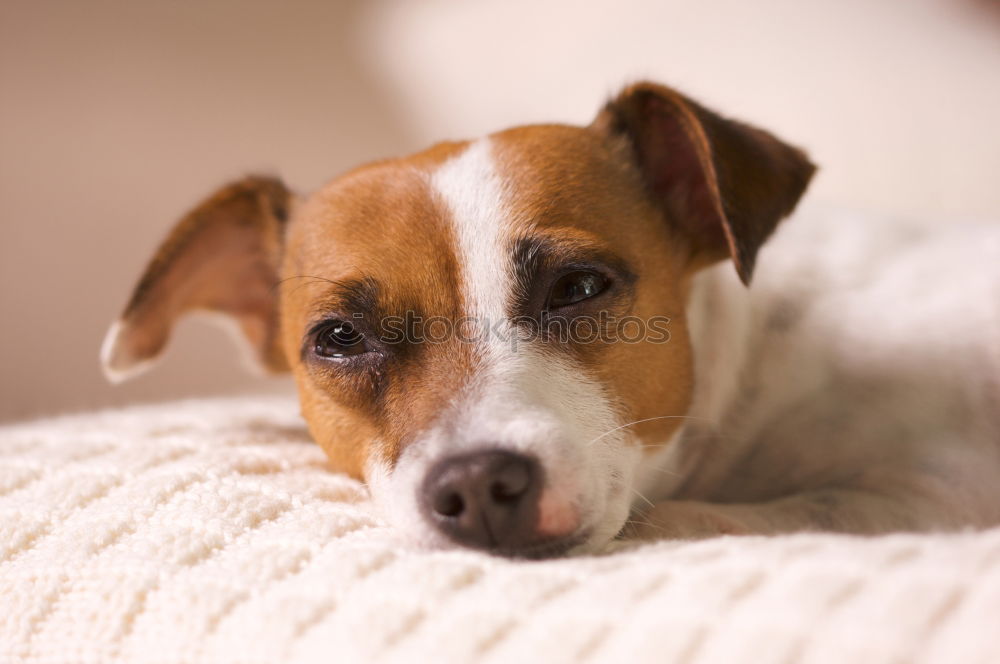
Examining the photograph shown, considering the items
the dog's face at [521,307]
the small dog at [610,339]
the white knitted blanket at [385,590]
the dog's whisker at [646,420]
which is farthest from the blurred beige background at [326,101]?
the white knitted blanket at [385,590]

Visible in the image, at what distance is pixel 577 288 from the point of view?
62.9 inches

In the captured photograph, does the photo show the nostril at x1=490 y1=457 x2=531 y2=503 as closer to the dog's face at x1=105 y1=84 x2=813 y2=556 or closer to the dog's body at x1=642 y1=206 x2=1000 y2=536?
the dog's face at x1=105 y1=84 x2=813 y2=556

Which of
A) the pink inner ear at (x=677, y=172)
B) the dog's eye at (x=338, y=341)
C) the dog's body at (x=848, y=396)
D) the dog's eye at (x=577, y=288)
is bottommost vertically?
the dog's body at (x=848, y=396)

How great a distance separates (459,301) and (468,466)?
0.40 meters

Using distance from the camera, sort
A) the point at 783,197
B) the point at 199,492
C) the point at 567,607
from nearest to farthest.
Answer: the point at 567,607, the point at 199,492, the point at 783,197

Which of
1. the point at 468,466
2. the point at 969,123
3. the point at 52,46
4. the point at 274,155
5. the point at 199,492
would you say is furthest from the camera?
the point at 274,155

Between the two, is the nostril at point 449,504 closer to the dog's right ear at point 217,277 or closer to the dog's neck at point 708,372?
the dog's neck at point 708,372

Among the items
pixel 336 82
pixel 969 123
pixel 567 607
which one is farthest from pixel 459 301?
pixel 336 82

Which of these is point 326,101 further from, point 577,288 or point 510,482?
point 510,482

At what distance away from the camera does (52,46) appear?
3.21 m

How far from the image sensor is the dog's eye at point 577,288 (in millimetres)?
1592

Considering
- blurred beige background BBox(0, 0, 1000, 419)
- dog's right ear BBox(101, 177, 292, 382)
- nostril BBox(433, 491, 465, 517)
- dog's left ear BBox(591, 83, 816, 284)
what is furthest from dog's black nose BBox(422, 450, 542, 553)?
blurred beige background BBox(0, 0, 1000, 419)

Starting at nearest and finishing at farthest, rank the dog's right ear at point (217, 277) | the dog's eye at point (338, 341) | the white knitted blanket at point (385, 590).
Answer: the white knitted blanket at point (385, 590) < the dog's eye at point (338, 341) < the dog's right ear at point (217, 277)

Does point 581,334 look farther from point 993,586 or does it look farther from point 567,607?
point 993,586
